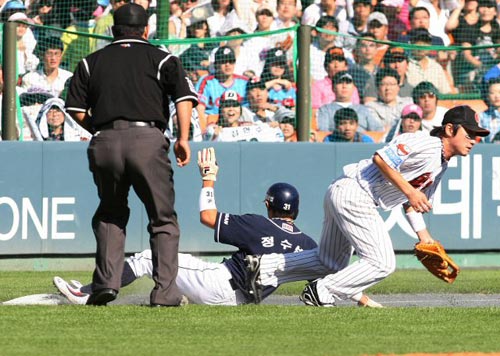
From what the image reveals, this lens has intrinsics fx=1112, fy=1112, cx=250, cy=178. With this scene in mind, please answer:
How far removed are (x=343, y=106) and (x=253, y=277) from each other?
20.4 feet

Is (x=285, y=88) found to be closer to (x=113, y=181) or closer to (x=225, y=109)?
(x=225, y=109)

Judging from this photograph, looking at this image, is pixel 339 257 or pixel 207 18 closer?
pixel 339 257

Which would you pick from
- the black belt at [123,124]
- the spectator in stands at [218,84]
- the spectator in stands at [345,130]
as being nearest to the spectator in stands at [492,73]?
the spectator in stands at [345,130]

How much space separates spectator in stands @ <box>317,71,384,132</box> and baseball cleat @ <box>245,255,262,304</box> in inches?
241

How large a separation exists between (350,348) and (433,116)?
8737 millimetres

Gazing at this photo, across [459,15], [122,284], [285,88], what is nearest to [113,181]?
[122,284]

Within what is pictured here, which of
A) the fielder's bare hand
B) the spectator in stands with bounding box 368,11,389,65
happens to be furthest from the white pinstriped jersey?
the spectator in stands with bounding box 368,11,389,65

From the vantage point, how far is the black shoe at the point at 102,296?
786cm

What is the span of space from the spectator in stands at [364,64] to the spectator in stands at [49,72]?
376 centimetres

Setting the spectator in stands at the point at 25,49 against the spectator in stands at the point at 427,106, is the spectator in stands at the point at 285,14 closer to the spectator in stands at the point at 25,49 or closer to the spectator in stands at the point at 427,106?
the spectator in stands at the point at 427,106

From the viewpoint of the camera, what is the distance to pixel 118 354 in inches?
235

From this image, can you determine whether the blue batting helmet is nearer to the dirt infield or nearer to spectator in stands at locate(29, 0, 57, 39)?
the dirt infield

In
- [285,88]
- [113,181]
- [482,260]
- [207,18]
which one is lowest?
[482,260]

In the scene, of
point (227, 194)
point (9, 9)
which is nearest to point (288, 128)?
point (227, 194)
